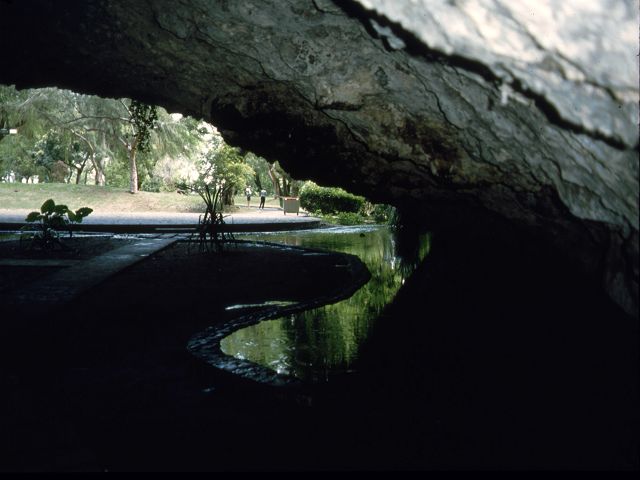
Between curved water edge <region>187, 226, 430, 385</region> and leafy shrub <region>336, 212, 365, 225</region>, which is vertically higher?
leafy shrub <region>336, 212, 365, 225</region>

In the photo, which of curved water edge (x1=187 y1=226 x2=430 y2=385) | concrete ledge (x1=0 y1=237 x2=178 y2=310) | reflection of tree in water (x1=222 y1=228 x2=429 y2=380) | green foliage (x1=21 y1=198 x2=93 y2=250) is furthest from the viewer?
green foliage (x1=21 y1=198 x2=93 y2=250)

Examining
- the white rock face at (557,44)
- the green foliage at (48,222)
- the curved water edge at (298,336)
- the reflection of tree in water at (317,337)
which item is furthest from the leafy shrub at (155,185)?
the white rock face at (557,44)

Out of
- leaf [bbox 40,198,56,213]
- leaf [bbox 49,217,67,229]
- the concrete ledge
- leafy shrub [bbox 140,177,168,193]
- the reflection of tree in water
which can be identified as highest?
leafy shrub [bbox 140,177,168,193]

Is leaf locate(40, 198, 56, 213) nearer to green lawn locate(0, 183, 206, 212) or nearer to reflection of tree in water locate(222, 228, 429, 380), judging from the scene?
reflection of tree in water locate(222, 228, 429, 380)

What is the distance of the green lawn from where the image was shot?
2170 cm

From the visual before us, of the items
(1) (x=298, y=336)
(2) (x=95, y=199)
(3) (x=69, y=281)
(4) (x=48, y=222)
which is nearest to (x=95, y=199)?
(2) (x=95, y=199)

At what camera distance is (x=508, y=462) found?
7.34 ft

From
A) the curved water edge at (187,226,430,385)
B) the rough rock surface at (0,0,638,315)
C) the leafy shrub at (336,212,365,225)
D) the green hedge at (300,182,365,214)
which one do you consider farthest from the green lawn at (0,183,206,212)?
the rough rock surface at (0,0,638,315)

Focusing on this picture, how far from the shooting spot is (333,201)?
22.7 m

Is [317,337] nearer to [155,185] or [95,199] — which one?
[95,199]

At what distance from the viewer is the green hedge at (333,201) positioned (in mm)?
22469

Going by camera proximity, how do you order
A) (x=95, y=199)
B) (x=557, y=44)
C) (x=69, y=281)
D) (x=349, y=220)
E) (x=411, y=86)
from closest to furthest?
(x=557, y=44), (x=411, y=86), (x=69, y=281), (x=349, y=220), (x=95, y=199)

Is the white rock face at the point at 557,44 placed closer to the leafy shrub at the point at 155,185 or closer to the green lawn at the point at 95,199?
the green lawn at the point at 95,199

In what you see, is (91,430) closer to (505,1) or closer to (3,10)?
(505,1)
